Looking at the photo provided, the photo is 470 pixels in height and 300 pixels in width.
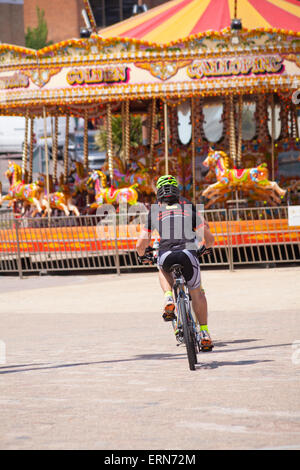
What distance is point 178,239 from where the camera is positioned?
805 centimetres

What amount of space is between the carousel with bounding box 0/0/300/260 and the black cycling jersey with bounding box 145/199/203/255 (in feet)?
40.8

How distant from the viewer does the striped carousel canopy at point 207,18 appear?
73.3 ft

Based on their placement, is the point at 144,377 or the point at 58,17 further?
the point at 58,17

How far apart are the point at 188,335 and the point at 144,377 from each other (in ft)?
1.71

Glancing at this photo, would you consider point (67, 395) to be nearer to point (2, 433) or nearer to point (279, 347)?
point (2, 433)

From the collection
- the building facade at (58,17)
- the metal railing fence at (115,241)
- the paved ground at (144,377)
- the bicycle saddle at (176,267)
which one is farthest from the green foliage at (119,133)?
the bicycle saddle at (176,267)

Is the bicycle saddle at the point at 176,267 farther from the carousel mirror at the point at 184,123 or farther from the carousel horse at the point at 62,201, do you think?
the carousel mirror at the point at 184,123

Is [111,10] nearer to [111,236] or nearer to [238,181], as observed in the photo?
[238,181]

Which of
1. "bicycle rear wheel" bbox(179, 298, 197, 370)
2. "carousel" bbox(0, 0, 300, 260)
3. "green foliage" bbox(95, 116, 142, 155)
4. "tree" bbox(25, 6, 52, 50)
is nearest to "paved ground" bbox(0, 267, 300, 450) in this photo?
"bicycle rear wheel" bbox(179, 298, 197, 370)

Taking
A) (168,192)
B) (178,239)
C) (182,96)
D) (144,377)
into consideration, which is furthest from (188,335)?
(182,96)

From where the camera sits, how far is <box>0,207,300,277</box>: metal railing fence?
19.3 meters

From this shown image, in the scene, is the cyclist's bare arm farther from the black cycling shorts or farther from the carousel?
the carousel

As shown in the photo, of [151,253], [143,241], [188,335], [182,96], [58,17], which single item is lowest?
[188,335]

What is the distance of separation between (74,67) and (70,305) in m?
9.46
